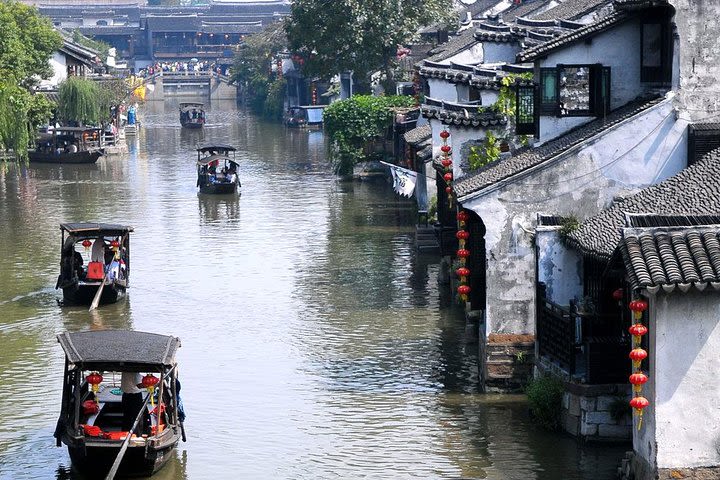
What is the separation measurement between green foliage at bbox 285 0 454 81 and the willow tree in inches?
493

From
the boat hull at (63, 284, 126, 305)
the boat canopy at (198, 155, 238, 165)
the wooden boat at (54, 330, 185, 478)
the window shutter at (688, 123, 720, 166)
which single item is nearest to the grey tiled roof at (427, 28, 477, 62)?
the boat canopy at (198, 155, 238, 165)

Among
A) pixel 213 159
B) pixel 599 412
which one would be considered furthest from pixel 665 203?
pixel 213 159

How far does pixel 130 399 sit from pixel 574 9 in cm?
2418

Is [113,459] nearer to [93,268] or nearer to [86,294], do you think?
[86,294]

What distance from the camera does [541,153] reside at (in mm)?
24625

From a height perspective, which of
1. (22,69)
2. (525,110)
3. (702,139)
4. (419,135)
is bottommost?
(419,135)

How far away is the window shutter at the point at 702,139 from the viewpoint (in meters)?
22.0

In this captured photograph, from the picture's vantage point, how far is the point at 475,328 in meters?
27.6

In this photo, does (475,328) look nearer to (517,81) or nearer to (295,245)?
(517,81)

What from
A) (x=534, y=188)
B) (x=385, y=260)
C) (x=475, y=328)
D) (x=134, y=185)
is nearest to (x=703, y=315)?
(x=534, y=188)

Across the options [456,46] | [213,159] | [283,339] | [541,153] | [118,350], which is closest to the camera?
[118,350]

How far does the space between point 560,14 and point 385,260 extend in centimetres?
974

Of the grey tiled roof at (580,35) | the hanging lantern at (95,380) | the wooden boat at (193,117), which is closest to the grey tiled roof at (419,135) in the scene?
the grey tiled roof at (580,35)

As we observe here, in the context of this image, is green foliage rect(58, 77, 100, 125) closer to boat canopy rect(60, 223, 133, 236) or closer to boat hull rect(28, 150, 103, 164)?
boat hull rect(28, 150, 103, 164)
